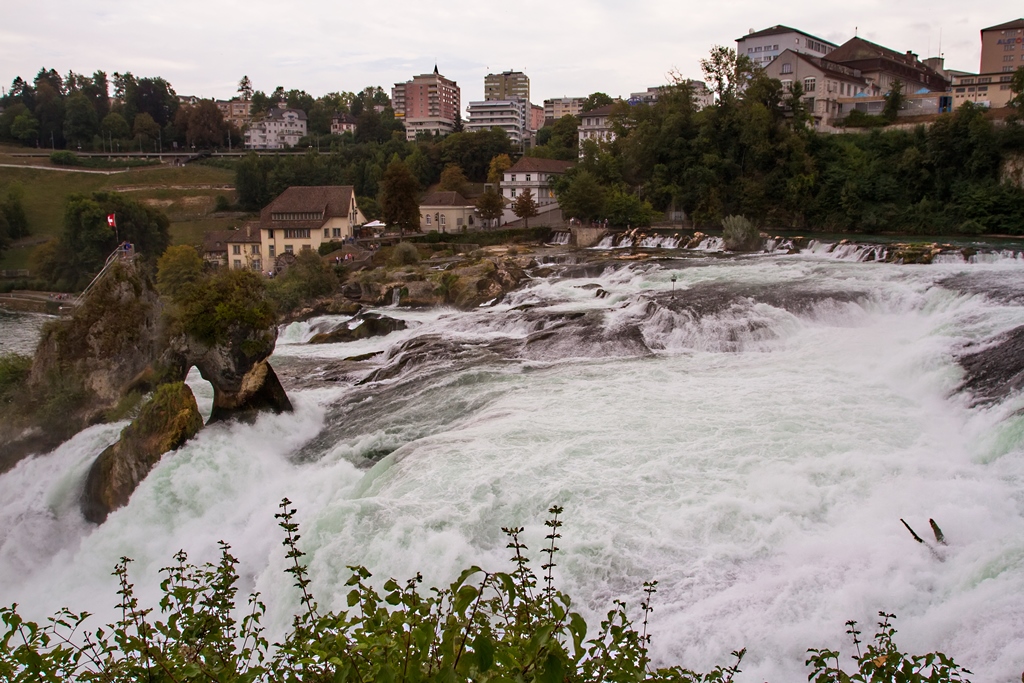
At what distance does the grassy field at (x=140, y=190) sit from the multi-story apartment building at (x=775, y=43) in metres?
49.3

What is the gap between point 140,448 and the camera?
539 inches

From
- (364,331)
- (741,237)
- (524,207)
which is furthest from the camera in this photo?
(524,207)

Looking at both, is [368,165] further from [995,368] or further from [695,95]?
[995,368]

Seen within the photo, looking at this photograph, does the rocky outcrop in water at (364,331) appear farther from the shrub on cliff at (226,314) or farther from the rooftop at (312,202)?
the rooftop at (312,202)

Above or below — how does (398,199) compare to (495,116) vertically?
below

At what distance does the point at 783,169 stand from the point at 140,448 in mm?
45129

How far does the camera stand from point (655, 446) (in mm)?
13219

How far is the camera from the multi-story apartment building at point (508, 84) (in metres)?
162

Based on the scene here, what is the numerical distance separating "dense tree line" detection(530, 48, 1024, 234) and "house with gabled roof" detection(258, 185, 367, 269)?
14.2m

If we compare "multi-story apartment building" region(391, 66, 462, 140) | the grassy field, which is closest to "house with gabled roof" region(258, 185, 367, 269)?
→ the grassy field

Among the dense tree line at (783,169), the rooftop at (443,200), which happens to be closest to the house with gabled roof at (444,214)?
the rooftop at (443,200)

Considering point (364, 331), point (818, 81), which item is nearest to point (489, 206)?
point (818, 81)

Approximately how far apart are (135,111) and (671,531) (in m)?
110

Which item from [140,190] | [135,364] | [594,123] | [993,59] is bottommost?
[135,364]
